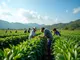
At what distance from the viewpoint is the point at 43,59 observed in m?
11.9

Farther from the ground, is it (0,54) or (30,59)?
(0,54)

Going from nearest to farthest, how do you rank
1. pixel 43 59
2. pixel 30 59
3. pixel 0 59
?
pixel 0 59 < pixel 30 59 < pixel 43 59

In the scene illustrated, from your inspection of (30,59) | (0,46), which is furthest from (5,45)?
(30,59)

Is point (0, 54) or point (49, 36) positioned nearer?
point (0, 54)

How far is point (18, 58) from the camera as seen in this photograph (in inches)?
204

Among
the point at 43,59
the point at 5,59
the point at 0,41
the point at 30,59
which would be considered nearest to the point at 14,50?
the point at 5,59

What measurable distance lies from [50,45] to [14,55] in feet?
28.1

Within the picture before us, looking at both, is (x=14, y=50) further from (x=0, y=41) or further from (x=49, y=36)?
(x=0, y=41)

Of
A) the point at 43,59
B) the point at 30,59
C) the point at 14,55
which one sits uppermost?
the point at 14,55

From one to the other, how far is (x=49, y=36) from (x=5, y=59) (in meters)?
8.37

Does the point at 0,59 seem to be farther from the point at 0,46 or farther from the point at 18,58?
the point at 0,46

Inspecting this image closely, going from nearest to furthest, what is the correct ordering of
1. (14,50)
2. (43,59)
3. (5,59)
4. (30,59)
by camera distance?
(5,59), (14,50), (30,59), (43,59)

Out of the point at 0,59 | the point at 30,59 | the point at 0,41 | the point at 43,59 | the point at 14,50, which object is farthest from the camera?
the point at 0,41

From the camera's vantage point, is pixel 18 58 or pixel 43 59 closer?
pixel 18 58
